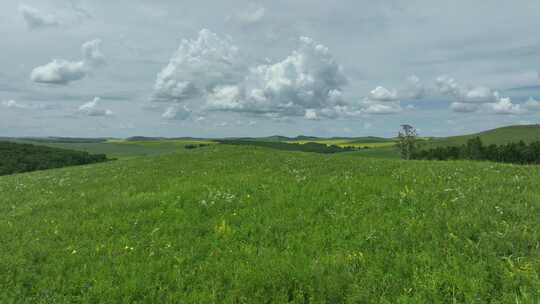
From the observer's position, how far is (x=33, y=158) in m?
98.2

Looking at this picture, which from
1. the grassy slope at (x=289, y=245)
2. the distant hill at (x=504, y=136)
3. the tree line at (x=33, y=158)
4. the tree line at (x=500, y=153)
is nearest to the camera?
the grassy slope at (x=289, y=245)

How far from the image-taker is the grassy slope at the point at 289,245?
6.11 metres

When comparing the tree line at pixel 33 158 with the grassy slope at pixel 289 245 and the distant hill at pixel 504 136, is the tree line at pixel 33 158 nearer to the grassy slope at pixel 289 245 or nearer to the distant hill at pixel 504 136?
the grassy slope at pixel 289 245

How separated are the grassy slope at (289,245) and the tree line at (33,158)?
308ft

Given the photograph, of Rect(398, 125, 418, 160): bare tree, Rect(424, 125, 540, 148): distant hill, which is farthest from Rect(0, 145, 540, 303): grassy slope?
Rect(424, 125, 540, 148): distant hill

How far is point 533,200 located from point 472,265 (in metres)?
4.56

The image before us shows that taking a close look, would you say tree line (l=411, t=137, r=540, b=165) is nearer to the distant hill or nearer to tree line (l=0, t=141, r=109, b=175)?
the distant hill

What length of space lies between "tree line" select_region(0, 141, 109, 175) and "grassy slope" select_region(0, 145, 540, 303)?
9396cm

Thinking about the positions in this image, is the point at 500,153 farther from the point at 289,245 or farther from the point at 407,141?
the point at 289,245

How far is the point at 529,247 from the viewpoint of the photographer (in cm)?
658

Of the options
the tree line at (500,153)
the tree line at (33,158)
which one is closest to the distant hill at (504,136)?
the tree line at (500,153)

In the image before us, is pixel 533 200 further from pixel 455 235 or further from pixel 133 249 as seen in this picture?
pixel 133 249

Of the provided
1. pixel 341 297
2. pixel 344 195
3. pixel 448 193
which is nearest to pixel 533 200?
pixel 448 193

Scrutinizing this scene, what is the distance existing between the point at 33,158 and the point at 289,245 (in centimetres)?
11530
